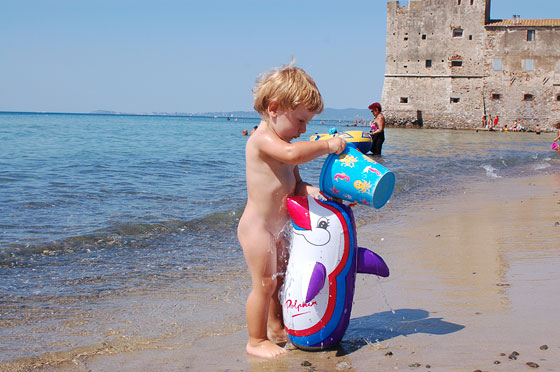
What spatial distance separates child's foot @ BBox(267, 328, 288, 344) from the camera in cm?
297

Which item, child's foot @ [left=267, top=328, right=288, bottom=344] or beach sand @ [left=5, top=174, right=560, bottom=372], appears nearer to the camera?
beach sand @ [left=5, top=174, right=560, bottom=372]

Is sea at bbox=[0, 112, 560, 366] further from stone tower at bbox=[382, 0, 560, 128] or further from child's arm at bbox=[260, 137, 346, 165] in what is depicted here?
stone tower at bbox=[382, 0, 560, 128]

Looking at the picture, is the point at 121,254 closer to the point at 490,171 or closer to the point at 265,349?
the point at 265,349

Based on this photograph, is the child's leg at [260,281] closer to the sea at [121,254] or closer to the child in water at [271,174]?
the child in water at [271,174]

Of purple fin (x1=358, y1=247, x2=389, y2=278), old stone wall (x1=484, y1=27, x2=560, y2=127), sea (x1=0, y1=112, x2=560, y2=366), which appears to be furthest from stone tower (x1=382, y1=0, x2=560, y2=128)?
purple fin (x1=358, y1=247, x2=389, y2=278)

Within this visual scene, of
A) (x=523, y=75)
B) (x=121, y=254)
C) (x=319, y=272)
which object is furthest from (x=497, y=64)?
(x=319, y=272)

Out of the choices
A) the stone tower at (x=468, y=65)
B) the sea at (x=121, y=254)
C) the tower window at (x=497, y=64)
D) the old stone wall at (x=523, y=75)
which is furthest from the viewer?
the tower window at (x=497, y=64)

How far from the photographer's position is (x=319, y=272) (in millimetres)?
2674

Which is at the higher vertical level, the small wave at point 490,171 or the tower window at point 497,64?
the tower window at point 497,64

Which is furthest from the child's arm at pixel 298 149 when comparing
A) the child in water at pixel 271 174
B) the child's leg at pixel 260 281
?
the child's leg at pixel 260 281

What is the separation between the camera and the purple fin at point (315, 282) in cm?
266

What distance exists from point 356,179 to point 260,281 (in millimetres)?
699

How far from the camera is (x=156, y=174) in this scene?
11.1 metres

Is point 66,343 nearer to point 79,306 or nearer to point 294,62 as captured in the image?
point 79,306
